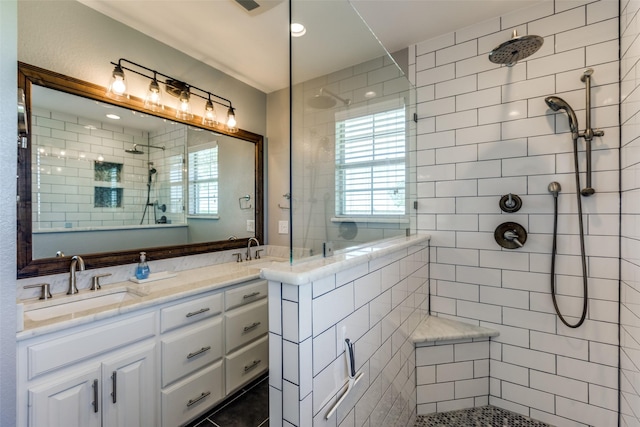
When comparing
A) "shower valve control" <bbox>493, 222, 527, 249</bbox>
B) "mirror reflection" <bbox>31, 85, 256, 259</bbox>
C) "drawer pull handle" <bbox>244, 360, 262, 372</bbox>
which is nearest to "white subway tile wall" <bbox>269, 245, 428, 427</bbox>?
"shower valve control" <bbox>493, 222, 527, 249</bbox>

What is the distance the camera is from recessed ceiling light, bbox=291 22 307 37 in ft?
3.97

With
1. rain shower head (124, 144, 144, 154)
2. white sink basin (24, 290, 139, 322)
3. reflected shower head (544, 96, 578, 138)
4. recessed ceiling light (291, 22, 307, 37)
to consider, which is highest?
recessed ceiling light (291, 22, 307, 37)

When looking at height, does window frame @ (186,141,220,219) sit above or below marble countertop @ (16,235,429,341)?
above

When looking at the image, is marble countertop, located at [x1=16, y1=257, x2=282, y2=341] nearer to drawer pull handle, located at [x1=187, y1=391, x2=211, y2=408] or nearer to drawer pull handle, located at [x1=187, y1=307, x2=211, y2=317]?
drawer pull handle, located at [x1=187, y1=307, x2=211, y2=317]

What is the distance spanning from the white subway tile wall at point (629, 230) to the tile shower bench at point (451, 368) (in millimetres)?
549

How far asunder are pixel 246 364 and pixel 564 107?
2.52 meters

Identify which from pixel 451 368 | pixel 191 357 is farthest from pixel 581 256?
pixel 191 357

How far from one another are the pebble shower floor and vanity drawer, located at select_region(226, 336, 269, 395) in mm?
1114

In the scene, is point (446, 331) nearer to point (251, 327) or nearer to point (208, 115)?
point (251, 327)

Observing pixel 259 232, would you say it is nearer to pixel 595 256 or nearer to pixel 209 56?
pixel 209 56

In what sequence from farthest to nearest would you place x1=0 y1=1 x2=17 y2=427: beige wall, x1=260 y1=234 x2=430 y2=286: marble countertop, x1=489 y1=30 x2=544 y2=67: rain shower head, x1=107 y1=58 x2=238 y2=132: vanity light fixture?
x1=107 y1=58 x2=238 y2=132: vanity light fixture → x1=489 y1=30 x2=544 y2=67: rain shower head → x1=260 y1=234 x2=430 y2=286: marble countertop → x1=0 y1=1 x2=17 y2=427: beige wall

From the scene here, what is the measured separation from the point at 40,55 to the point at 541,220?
2899 millimetres

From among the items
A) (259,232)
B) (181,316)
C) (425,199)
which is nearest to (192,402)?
(181,316)

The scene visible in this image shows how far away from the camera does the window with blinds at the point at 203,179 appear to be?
6.96 ft
